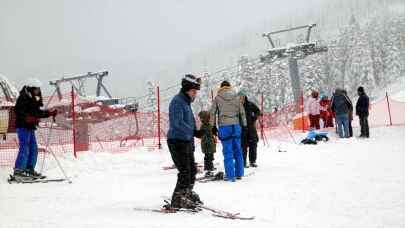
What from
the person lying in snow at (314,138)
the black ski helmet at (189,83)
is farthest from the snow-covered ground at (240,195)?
the person lying in snow at (314,138)

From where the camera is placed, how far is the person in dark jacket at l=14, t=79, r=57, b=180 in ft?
27.5

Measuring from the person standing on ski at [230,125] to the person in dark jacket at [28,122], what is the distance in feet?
9.69

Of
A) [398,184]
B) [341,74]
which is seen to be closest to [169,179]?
[398,184]

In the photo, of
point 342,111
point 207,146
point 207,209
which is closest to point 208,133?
point 207,146

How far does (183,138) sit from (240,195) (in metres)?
1.32

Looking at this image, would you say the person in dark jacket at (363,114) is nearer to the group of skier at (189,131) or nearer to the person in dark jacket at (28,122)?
the group of skier at (189,131)

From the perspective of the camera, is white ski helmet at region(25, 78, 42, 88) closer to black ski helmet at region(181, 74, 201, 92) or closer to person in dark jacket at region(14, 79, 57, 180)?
person in dark jacket at region(14, 79, 57, 180)

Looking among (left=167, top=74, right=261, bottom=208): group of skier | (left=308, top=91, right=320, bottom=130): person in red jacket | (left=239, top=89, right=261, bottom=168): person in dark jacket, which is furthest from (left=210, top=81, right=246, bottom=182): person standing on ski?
(left=308, top=91, right=320, bottom=130): person in red jacket

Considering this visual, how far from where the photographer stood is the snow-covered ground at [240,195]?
4.94 metres

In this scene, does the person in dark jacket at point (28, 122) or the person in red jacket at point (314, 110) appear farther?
the person in red jacket at point (314, 110)

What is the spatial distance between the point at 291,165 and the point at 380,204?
4354 mm

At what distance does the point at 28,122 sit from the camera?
335 inches

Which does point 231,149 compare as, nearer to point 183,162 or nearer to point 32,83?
point 183,162

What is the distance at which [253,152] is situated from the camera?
32.8 feet
